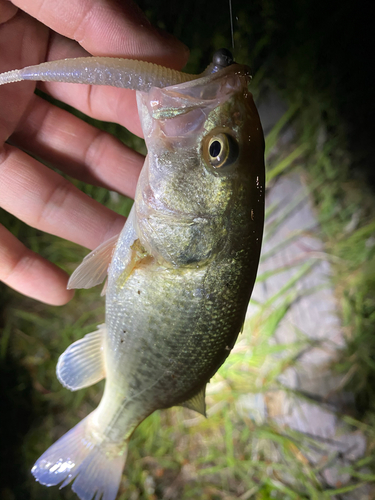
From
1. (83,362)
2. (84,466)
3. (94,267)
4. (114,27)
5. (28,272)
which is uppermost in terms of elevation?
(114,27)

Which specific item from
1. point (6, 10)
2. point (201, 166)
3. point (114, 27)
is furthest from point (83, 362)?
point (6, 10)

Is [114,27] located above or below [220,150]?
above

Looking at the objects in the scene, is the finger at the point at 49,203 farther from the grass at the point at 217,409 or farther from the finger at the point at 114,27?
the grass at the point at 217,409

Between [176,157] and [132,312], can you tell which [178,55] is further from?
[132,312]

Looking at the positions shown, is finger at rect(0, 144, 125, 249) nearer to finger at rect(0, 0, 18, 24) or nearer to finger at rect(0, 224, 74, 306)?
finger at rect(0, 224, 74, 306)

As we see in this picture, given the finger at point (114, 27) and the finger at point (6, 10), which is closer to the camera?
the finger at point (114, 27)

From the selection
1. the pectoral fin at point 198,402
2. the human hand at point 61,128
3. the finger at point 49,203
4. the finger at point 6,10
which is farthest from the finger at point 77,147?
the pectoral fin at point 198,402

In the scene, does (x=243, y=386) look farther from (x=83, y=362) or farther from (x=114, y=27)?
(x=114, y=27)
